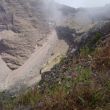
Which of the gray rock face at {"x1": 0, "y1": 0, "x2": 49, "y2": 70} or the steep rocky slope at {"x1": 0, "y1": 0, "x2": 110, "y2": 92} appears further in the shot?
the gray rock face at {"x1": 0, "y1": 0, "x2": 49, "y2": 70}

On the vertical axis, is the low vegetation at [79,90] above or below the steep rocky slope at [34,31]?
above

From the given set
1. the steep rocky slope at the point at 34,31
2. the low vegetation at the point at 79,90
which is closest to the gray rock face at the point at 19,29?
the steep rocky slope at the point at 34,31

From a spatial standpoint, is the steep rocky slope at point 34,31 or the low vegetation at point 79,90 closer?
the low vegetation at point 79,90

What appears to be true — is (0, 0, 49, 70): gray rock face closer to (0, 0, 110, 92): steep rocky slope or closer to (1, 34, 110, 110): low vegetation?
(0, 0, 110, 92): steep rocky slope

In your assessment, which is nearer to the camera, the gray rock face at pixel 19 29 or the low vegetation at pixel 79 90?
the low vegetation at pixel 79 90

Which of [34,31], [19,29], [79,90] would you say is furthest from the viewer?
[34,31]

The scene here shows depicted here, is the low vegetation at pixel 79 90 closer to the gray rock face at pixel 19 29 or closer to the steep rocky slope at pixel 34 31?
the steep rocky slope at pixel 34 31

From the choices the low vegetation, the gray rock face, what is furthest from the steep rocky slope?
the low vegetation

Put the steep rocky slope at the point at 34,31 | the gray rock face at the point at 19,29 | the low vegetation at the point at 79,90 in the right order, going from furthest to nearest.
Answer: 1. the gray rock face at the point at 19,29
2. the steep rocky slope at the point at 34,31
3. the low vegetation at the point at 79,90

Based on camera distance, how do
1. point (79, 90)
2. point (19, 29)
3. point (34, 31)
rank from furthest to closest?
point (34, 31)
point (19, 29)
point (79, 90)

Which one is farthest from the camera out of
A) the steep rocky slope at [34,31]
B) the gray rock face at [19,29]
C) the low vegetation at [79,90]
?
the gray rock face at [19,29]

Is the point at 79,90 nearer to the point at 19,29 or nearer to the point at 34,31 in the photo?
the point at 19,29

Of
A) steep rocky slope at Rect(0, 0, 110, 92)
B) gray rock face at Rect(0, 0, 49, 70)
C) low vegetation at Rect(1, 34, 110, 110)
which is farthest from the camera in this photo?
gray rock face at Rect(0, 0, 49, 70)

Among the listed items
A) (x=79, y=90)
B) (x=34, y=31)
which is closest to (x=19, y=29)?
(x=34, y=31)
